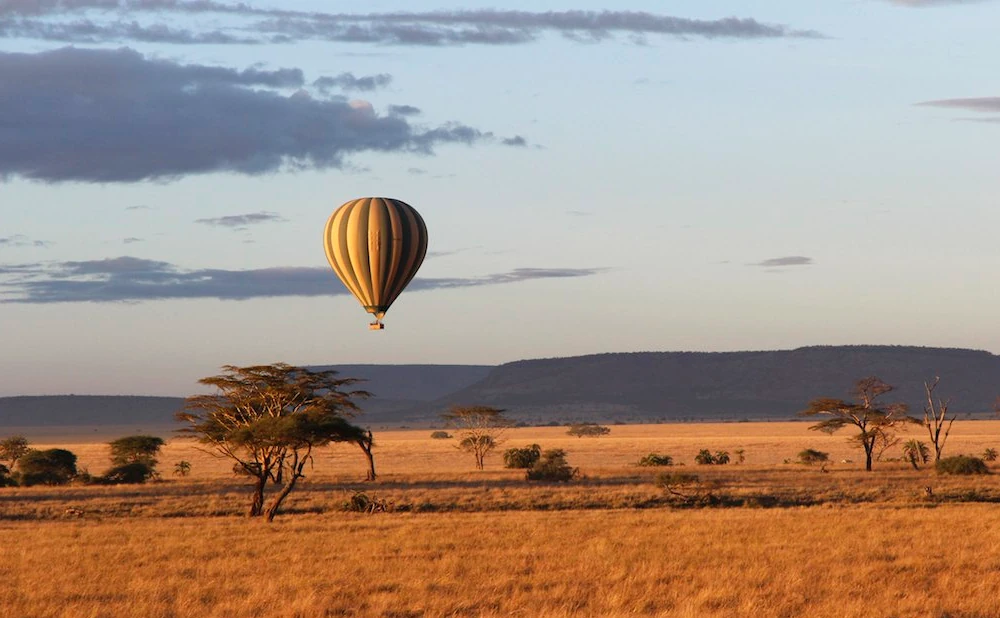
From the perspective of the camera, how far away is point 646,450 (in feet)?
294

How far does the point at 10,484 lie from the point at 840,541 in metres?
39.2

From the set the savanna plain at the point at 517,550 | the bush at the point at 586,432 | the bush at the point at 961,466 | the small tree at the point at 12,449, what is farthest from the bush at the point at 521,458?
the bush at the point at 586,432

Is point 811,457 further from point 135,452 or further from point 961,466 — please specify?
point 135,452

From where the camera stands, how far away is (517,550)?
88.6ft

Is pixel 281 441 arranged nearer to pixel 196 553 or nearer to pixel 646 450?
pixel 196 553

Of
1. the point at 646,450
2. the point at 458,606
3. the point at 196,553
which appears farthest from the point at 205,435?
the point at 646,450

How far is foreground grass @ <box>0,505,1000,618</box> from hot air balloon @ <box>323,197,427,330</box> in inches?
372

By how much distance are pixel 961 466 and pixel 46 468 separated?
39.6 m

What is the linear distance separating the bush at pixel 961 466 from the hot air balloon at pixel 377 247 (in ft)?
85.6

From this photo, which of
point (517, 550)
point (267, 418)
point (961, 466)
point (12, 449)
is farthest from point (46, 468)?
point (961, 466)

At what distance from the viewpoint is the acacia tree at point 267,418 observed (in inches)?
1547

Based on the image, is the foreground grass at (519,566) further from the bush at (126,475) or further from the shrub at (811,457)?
the shrub at (811,457)

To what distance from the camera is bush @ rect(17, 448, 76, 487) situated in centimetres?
5584

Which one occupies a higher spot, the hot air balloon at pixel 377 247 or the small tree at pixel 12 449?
the hot air balloon at pixel 377 247
